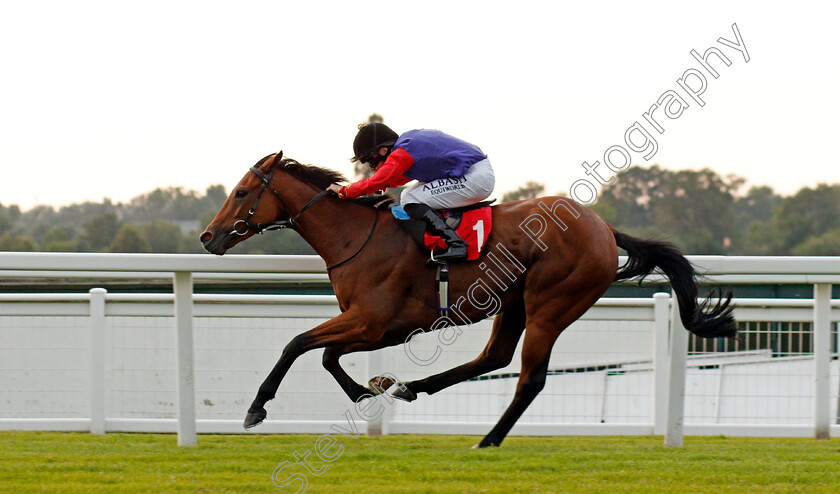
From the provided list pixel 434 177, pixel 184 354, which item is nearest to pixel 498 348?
pixel 434 177

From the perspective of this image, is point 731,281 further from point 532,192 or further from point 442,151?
point 532,192

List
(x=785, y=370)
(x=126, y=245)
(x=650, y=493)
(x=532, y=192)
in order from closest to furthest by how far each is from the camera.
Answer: (x=650, y=493)
(x=785, y=370)
(x=126, y=245)
(x=532, y=192)

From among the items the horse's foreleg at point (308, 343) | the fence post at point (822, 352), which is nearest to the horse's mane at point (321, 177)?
the horse's foreleg at point (308, 343)

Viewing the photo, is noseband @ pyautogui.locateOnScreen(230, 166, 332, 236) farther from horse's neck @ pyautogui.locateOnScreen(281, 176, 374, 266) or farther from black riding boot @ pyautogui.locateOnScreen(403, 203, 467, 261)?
black riding boot @ pyautogui.locateOnScreen(403, 203, 467, 261)

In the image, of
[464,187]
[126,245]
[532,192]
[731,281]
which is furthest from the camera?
[532,192]

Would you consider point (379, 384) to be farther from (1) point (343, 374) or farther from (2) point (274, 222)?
(2) point (274, 222)

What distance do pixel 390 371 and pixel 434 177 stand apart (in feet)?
4.73

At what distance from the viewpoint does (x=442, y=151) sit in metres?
4.93

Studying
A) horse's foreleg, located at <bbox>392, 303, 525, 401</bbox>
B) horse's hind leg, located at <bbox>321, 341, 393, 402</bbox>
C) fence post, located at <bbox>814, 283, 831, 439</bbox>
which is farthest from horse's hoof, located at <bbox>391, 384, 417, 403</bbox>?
fence post, located at <bbox>814, 283, 831, 439</bbox>

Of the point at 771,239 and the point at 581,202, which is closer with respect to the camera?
the point at 581,202

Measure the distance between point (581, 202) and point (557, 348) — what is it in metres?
1.02

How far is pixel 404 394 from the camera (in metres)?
5.13

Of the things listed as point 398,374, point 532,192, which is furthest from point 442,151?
point 532,192

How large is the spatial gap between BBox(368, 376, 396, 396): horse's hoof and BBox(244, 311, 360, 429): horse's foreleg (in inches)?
16.7
